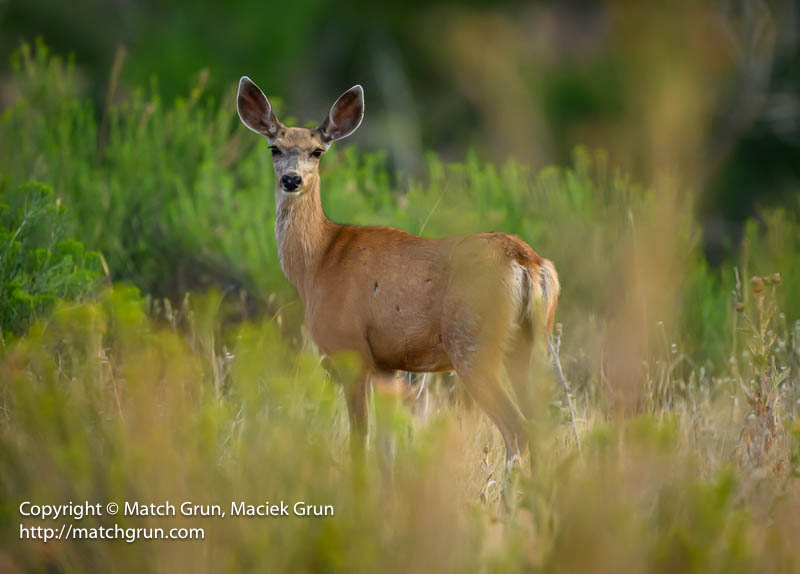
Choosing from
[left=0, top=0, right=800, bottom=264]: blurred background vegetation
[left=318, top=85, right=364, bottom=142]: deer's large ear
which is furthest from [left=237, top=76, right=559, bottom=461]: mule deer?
[left=0, top=0, right=800, bottom=264]: blurred background vegetation

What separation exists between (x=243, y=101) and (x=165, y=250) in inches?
89.7

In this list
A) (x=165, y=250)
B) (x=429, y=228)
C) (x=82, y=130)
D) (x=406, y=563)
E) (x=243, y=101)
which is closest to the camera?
(x=406, y=563)

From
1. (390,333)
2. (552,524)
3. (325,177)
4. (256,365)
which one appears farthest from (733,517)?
(325,177)

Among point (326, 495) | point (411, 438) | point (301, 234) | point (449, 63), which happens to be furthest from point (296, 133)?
point (449, 63)

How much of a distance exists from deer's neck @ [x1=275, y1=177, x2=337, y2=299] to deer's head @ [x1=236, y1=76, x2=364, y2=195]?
0.26 feet

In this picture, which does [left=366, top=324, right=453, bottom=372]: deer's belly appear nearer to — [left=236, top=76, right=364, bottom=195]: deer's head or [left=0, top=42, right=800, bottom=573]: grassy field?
[left=0, top=42, right=800, bottom=573]: grassy field

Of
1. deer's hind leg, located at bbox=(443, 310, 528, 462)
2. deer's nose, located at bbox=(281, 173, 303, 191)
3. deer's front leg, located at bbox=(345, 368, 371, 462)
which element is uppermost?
deer's nose, located at bbox=(281, 173, 303, 191)

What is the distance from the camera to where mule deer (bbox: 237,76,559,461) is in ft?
16.1

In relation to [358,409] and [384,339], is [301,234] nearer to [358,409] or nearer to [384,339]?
[384,339]

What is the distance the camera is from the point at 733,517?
142 inches

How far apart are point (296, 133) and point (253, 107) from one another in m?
0.42

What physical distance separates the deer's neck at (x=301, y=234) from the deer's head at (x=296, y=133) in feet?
0.26

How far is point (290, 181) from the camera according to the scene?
224 inches

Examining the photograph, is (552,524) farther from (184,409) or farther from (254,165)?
(254,165)
